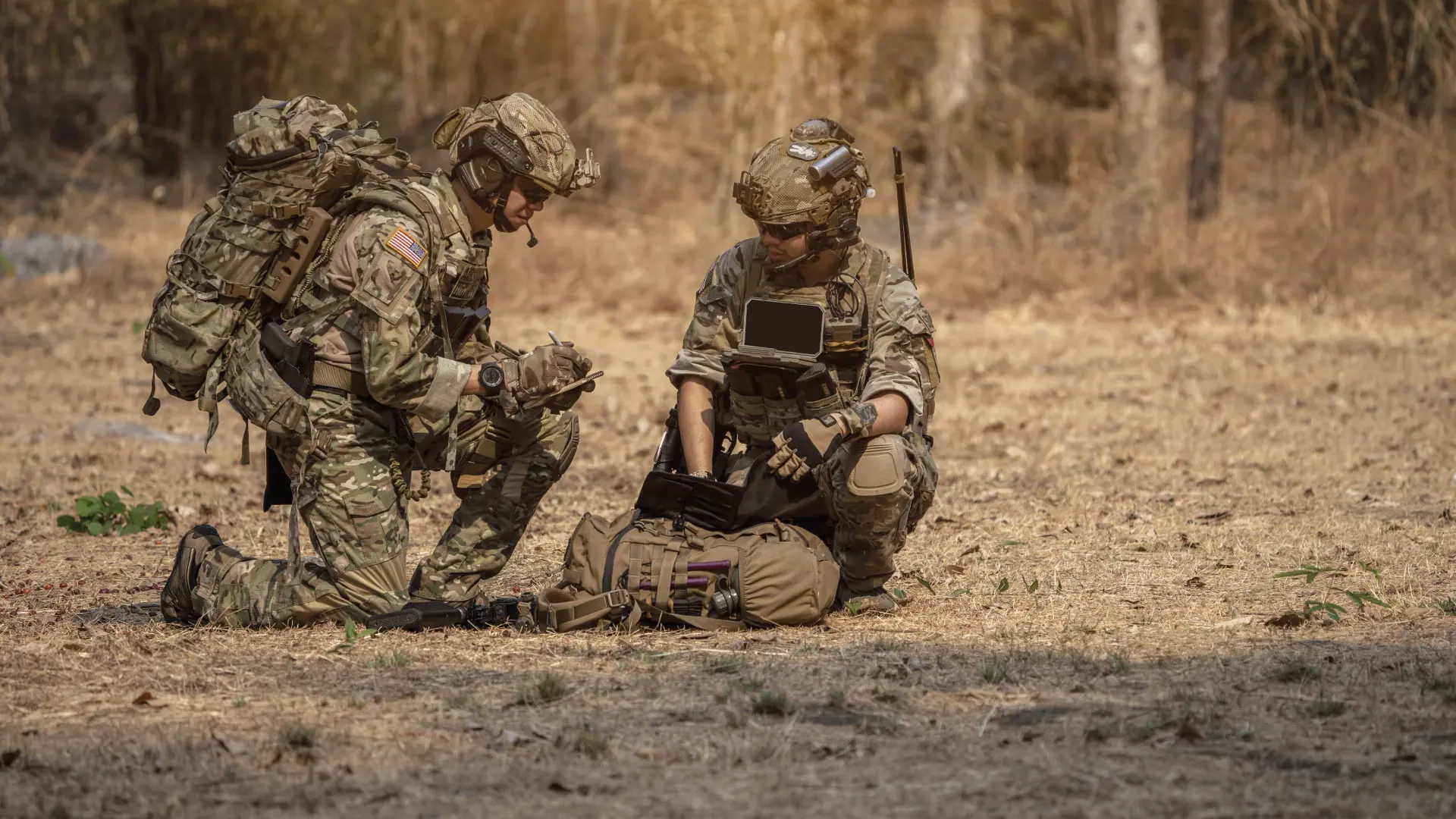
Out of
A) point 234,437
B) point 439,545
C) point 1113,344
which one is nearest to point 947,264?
point 1113,344

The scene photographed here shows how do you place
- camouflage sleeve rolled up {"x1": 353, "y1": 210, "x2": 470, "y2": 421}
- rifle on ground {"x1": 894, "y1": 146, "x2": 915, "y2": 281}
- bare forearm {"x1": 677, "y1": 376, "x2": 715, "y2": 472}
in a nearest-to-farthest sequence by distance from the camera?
camouflage sleeve rolled up {"x1": 353, "y1": 210, "x2": 470, "y2": 421}
bare forearm {"x1": 677, "y1": 376, "x2": 715, "y2": 472}
rifle on ground {"x1": 894, "y1": 146, "x2": 915, "y2": 281}

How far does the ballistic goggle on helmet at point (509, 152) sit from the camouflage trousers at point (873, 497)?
1.27m

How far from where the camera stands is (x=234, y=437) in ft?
37.0

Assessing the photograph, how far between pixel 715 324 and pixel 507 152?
101 cm

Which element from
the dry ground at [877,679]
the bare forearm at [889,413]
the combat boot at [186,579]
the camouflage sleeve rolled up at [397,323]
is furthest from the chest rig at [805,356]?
the combat boot at [186,579]

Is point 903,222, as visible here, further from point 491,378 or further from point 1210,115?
point 1210,115

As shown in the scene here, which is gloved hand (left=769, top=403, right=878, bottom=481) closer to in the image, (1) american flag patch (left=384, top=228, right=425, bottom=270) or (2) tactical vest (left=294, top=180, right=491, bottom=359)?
(2) tactical vest (left=294, top=180, right=491, bottom=359)

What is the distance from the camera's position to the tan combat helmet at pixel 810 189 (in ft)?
19.6

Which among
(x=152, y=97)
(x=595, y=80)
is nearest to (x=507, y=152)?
(x=152, y=97)

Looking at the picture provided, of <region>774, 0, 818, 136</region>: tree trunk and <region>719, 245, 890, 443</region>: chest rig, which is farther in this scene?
<region>774, 0, 818, 136</region>: tree trunk

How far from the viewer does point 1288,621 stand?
573cm

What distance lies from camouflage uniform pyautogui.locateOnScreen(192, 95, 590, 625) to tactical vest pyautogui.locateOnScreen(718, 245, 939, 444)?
74cm

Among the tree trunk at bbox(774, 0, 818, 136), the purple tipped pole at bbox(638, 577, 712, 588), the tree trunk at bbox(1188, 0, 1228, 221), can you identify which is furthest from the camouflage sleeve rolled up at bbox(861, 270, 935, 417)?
the tree trunk at bbox(1188, 0, 1228, 221)

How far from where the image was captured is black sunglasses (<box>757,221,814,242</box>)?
600 centimetres
